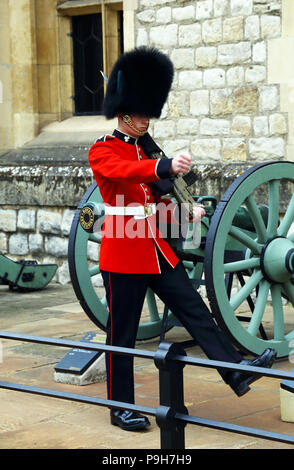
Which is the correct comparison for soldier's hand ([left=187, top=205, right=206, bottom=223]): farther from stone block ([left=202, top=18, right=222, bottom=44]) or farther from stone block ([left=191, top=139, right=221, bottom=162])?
stone block ([left=202, top=18, right=222, bottom=44])

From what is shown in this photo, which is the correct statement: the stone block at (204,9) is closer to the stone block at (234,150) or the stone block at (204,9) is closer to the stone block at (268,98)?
the stone block at (268,98)

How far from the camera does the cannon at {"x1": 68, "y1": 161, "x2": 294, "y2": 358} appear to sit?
382 cm

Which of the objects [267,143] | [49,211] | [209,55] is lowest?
[49,211]

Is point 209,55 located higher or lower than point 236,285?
higher

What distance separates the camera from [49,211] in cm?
679

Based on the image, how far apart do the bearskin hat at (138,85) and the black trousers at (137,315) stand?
536 millimetres

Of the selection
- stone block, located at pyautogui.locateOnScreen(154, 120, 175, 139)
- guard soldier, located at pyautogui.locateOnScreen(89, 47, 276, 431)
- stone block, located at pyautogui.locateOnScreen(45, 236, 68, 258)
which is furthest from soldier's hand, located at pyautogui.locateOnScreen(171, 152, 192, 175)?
stone block, located at pyautogui.locateOnScreen(45, 236, 68, 258)

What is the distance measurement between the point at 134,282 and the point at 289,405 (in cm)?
67

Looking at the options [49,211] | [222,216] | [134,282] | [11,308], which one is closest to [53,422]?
[134,282]

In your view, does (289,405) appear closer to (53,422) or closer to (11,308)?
(53,422)

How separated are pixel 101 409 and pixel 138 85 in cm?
119

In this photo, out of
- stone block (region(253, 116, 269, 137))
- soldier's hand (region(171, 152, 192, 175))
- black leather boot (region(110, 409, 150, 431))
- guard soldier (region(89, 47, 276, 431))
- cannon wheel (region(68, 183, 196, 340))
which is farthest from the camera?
stone block (region(253, 116, 269, 137))

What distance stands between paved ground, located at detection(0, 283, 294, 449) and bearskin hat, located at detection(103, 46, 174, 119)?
108 centimetres

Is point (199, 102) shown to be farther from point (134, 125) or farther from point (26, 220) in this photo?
point (134, 125)
